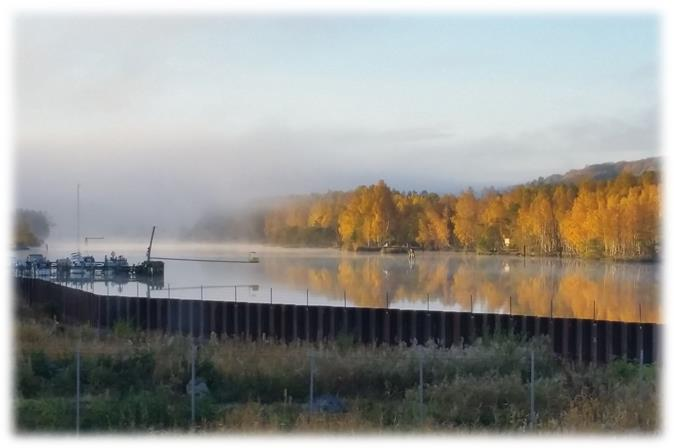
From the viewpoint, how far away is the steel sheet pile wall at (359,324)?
91.0 feet

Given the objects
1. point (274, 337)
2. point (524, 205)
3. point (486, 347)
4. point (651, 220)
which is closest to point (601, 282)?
point (651, 220)

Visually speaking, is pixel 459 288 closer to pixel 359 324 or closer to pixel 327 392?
pixel 359 324

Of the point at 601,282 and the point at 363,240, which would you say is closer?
the point at 601,282

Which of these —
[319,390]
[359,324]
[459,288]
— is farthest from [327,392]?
[459,288]

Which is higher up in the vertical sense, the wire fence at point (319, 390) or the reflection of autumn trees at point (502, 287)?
the wire fence at point (319, 390)

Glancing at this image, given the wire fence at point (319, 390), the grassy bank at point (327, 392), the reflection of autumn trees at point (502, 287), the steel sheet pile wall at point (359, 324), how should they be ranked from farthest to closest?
the reflection of autumn trees at point (502, 287)
the steel sheet pile wall at point (359, 324)
the wire fence at point (319, 390)
the grassy bank at point (327, 392)

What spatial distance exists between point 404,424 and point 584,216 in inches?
4239

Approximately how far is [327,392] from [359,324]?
1270 cm

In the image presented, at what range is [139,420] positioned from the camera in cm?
1510

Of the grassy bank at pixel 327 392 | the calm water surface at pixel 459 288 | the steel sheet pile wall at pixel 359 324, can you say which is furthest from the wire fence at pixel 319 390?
the calm water surface at pixel 459 288

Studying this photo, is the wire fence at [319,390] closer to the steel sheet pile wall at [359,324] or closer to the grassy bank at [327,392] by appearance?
the grassy bank at [327,392]

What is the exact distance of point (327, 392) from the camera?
60.1 ft

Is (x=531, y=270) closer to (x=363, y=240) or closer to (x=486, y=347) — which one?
(x=363, y=240)

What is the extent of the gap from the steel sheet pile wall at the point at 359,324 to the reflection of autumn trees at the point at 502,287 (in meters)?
15.3
